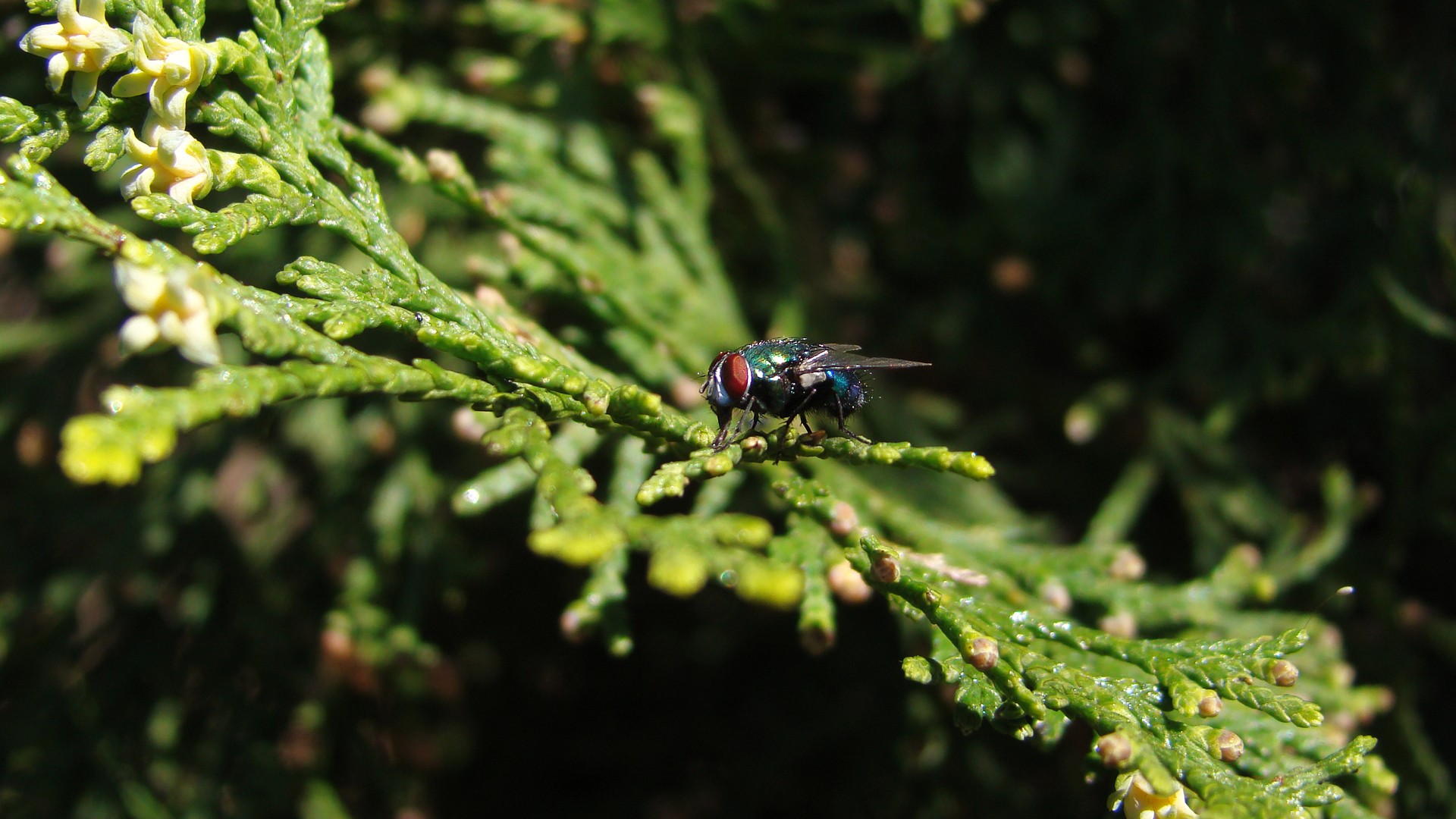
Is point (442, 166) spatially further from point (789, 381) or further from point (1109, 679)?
point (1109, 679)

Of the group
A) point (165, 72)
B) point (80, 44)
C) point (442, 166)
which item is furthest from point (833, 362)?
point (80, 44)

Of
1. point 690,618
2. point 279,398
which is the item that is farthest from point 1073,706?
point 690,618

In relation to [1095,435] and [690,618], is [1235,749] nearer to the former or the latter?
[1095,435]

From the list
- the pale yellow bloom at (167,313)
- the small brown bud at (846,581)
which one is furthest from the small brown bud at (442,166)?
the small brown bud at (846,581)

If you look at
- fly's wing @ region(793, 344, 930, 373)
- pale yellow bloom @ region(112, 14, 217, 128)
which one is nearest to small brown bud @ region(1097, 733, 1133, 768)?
fly's wing @ region(793, 344, 930, 373)

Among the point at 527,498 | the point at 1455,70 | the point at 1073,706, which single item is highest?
the point at 1455,70
